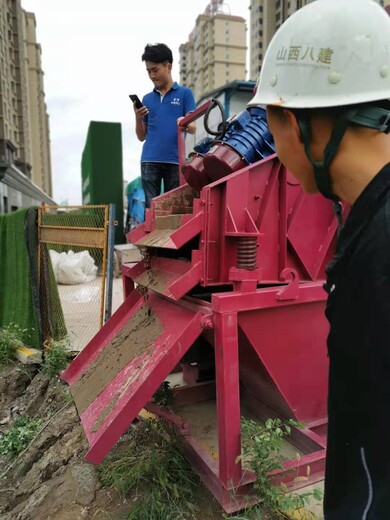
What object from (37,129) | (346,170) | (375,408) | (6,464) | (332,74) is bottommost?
(6,464)

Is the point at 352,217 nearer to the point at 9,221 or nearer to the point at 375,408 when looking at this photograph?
the point at 375,408

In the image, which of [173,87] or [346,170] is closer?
[346,170]

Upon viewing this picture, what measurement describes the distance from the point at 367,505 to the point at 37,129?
70.0 m

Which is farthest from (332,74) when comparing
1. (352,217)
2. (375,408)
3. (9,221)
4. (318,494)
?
(9,221)

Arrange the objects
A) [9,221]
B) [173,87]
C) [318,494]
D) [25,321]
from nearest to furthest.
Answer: [318,494] < [173,87] < [25,321] < [9,221]

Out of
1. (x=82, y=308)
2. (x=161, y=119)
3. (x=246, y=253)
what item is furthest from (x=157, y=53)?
(x=82, y=308)

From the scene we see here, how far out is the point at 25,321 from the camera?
521 cm

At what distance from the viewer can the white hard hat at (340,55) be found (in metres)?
0.95

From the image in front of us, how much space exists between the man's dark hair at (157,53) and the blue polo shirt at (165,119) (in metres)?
0.28

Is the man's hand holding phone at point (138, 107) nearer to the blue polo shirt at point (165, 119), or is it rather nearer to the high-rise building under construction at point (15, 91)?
the blue polo shirt at point (165, 119)

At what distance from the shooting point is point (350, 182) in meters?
0.95

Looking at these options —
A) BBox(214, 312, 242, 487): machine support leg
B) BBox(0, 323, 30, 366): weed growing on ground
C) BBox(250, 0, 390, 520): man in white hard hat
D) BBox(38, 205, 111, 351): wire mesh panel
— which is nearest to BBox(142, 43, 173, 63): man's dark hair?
BBox(38, 205, 111, 351): wire mesh panel

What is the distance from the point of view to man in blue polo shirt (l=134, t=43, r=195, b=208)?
3805 mm

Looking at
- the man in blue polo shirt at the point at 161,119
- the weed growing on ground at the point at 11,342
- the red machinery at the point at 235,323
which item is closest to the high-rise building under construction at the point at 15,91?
the weed growing on ground at the point at 11,342
